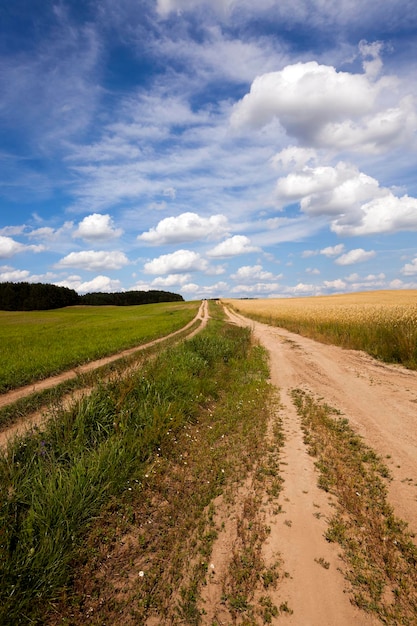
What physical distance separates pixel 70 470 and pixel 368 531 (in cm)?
443

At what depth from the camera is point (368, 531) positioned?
4.14 metres

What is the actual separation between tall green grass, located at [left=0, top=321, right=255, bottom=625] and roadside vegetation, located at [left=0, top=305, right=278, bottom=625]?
20 mm

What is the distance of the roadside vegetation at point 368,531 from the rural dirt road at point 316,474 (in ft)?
0.50

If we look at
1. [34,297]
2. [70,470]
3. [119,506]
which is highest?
[34,297]

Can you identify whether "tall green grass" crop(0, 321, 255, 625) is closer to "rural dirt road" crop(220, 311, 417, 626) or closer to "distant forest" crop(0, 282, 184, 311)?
"rural dirt road" crop(220, 311, 417, 626)

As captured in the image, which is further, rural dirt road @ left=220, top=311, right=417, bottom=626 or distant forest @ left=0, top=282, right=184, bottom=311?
distant forest @ left=0, top=282, right=184, bottom=311

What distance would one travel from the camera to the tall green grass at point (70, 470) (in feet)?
11.1

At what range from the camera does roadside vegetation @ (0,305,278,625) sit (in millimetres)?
3332

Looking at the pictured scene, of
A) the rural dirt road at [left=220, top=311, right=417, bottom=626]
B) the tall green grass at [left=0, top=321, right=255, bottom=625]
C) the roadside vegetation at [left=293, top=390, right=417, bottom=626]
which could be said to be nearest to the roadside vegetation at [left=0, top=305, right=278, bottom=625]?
the tall green grass at [left=0, top=321, right=255, bottom=625]

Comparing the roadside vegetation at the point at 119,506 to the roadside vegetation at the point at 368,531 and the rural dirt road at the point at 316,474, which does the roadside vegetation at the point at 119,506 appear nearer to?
the rural dirt road at the point at 316,474

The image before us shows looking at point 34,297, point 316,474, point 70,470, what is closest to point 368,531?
point 316,474

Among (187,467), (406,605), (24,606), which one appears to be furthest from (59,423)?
(406,605)

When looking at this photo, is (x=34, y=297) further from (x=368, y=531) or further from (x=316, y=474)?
(x=368, y=531)

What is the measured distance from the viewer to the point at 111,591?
3.52m
